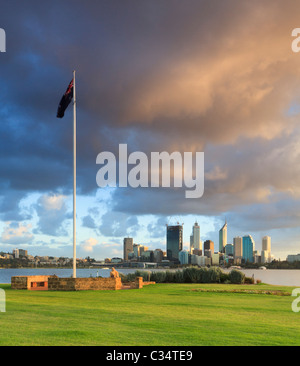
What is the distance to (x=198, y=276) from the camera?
3909 cm

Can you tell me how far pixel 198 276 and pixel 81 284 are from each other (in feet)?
46.5

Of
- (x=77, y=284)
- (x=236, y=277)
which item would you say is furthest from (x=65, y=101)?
(x=236, y=277)

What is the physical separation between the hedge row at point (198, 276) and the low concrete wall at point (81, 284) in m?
11.5

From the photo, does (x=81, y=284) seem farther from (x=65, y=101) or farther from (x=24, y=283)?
(x=65, y=101)

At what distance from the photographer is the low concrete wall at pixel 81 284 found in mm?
28125

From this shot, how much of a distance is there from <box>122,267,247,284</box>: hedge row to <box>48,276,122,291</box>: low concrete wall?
1146 centimetres

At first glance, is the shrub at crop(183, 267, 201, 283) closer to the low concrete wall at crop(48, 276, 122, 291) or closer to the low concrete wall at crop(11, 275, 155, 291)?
the low concrete wall at crop(11, 275, 155, 291)

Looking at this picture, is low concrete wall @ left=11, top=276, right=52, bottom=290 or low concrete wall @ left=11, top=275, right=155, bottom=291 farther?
low concrete wall @ left=11, top=276, right=52, bottom=290

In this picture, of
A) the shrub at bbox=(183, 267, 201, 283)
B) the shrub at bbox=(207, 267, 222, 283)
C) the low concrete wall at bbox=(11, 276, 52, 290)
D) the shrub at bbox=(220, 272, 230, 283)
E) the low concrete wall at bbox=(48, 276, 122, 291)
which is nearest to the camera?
the low concrete wall at bbox=(48, 276, 122, 291)

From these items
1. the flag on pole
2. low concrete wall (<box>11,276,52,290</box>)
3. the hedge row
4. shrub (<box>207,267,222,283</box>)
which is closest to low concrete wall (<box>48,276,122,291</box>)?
low concrete wall (<box>11,276,52,290</box>)

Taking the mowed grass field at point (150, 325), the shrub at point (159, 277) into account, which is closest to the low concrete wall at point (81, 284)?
the mowed grass field at point (150, 325)

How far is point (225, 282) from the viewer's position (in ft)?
124

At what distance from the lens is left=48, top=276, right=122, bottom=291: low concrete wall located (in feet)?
92.3
